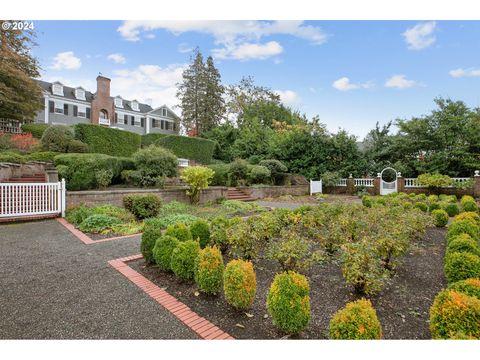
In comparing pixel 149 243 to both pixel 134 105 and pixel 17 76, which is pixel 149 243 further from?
pixel 134 105

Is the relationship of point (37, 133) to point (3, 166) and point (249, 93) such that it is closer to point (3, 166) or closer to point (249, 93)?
point (3, 166)

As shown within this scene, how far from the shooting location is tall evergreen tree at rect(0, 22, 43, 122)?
44.3 ft

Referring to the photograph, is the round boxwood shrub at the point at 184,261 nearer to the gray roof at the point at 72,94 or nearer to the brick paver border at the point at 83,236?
the brick paver border at the point at 83,236

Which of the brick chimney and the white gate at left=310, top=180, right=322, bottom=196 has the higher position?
the brick chimney

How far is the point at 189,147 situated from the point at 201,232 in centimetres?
1530

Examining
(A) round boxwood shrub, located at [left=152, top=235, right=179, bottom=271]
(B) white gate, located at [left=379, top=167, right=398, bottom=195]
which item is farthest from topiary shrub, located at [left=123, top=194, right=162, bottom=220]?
(B) white gate, located at [left=379, top=167, right=398, bottom=195]

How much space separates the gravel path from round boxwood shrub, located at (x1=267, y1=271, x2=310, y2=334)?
71cm

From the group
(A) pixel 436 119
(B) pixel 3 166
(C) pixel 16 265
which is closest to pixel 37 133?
(B) pixel 3 166

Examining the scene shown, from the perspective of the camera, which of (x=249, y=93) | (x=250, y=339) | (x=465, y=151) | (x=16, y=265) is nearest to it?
(x=250, y=339)

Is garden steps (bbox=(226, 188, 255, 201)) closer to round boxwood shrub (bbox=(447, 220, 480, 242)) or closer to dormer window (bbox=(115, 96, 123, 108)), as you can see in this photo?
round boxwood shrub (bbox=(447, 220, 480, 242))

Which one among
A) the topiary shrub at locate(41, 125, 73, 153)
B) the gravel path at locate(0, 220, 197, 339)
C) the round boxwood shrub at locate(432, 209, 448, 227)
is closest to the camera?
the gravel path at locate(0, 220, 197, 339)

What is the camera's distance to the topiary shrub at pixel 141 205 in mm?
6961

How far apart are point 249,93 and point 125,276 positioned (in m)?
28.7

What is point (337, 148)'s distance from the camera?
1762 centimetres
